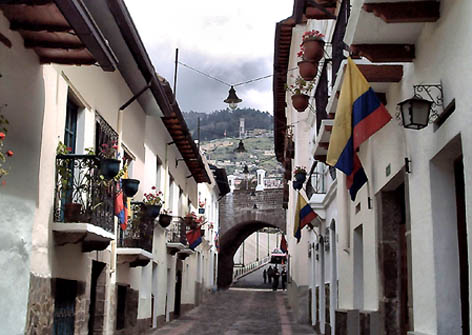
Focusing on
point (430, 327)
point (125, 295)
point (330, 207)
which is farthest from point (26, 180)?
point (330, 207)

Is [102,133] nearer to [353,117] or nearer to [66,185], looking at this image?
[66,185]

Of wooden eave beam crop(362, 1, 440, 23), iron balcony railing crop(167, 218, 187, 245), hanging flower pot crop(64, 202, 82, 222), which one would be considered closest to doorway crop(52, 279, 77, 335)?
hanging flower pot crop(64, 202, 82, 222)

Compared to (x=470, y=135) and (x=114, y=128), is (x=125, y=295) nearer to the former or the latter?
(x=114, y=128)

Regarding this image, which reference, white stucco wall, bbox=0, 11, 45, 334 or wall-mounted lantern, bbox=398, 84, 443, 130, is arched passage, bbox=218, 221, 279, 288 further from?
wall-mounted lantern, bbox=398, 84, 443, 130

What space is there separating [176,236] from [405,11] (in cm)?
1602

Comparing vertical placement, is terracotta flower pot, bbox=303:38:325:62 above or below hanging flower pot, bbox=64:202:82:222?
above

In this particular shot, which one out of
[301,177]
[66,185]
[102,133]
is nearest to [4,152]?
[66,185]

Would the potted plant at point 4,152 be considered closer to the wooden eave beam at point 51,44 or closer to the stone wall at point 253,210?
the wooden eave beam at point 51,44

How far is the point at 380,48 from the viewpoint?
6398 millimetres

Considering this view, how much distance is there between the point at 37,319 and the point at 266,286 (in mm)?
37407

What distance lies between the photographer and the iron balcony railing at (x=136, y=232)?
13.8 m

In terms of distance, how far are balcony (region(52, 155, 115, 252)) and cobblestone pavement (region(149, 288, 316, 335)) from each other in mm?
7793

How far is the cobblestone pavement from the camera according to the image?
17.5m

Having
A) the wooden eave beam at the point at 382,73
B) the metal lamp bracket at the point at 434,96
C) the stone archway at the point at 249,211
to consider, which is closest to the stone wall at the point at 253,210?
the stone archway at the point at 249,211
